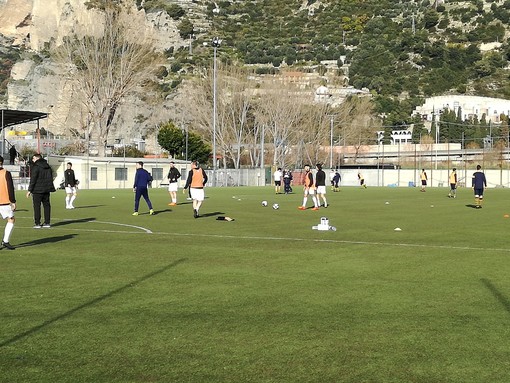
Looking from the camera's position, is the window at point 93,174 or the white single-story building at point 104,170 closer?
the white single-story building at point 104,170

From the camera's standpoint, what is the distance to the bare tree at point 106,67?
7781 cm

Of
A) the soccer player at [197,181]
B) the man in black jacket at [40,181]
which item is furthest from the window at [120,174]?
the man in black jacket at [40,181]

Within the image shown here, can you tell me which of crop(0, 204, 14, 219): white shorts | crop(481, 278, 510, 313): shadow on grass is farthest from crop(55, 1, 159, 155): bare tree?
Result: crop(481, 278, 510, 313): shadow on grass

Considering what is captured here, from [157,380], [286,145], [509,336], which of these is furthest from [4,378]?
[286,145]

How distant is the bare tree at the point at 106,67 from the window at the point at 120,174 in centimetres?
1121

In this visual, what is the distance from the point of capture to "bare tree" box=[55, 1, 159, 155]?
77812mm

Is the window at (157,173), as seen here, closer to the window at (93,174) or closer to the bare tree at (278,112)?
the window at (93,174)

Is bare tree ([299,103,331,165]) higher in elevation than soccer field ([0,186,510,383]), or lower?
higher

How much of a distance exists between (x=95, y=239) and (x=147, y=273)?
5.98 m

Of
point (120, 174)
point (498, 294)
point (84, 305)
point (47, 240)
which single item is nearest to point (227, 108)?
point (120, 174)

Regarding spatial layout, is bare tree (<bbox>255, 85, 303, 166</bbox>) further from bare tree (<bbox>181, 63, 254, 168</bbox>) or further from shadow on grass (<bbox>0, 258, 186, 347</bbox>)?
shadow on grass (<bbox>0, 258, 186, 347</bbox>)

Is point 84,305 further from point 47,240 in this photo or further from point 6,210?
point 47,240

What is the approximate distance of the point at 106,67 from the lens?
260 feet

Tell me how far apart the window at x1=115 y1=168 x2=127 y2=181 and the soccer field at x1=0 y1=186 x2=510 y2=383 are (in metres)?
49.3
